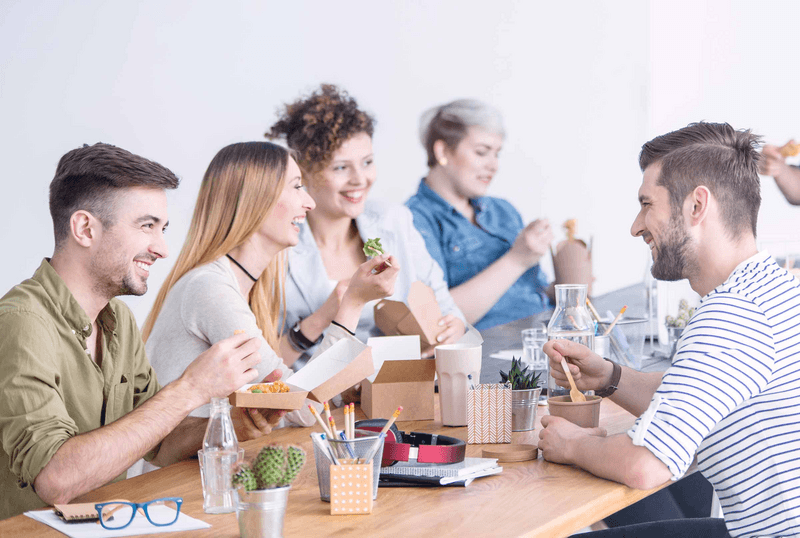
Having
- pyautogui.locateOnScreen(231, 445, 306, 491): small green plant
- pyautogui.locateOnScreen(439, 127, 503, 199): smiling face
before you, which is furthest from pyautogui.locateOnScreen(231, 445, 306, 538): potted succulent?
pyautogui.locateOnScreen(439, 127, 503, 199): smiling face

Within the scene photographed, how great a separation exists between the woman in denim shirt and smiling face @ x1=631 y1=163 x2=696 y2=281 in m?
2.69

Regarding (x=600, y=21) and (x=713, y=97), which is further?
(x=600, y=21)

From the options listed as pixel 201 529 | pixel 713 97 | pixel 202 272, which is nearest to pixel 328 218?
pixel 202 272

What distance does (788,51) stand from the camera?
15.5 feet

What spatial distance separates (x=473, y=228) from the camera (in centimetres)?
445

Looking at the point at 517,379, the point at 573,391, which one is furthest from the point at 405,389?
the point at 573,391

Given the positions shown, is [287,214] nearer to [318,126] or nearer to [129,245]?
[129,245]

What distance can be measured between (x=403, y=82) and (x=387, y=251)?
4.22 ft

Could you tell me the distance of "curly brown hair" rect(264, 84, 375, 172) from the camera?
11.3 feet

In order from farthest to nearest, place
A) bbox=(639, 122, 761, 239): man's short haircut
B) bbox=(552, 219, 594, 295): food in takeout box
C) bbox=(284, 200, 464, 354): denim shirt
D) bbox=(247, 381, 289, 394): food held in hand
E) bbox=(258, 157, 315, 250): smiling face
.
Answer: bbox=(552, 219, 594, 295): food in takeout box → bbox=(284, 200, 464, 354): denim shirt → bbox=(258, 157, 315, 250): smiling face → bbox=(247, 381, 289, 394): food held in hand → bbox=(639, 122, 761, 239): man's short haircut

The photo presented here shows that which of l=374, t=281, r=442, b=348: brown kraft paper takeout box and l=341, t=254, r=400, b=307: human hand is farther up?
l=341, t=254, r=400, b=307: human hand

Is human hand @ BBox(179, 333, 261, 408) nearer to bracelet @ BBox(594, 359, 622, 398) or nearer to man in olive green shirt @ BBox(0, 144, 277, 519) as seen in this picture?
man in olive green shirt @ BBox(0, 144, 277, 519)

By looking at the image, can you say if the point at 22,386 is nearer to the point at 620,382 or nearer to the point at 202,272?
the point at 202,272

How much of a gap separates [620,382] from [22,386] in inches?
45.1
